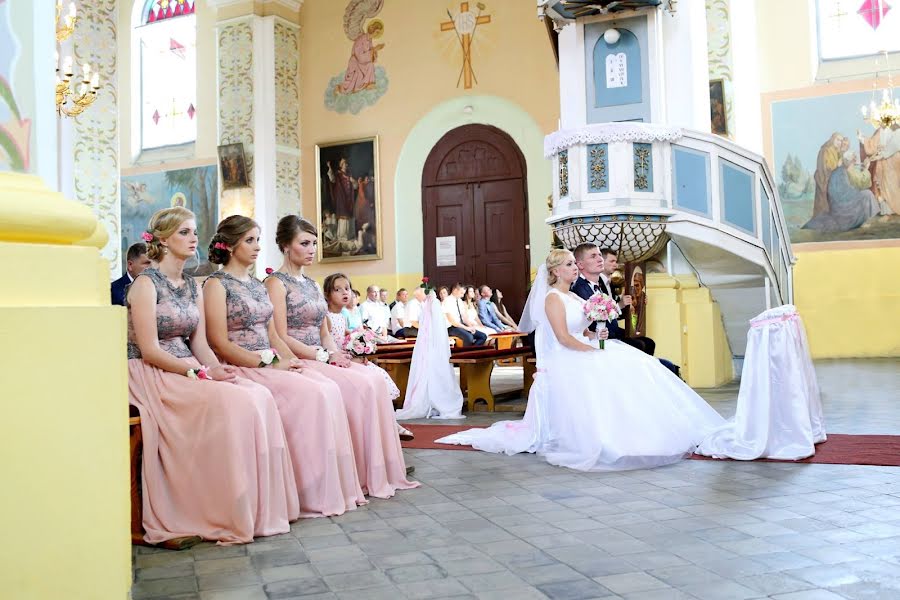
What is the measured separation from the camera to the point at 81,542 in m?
2.05

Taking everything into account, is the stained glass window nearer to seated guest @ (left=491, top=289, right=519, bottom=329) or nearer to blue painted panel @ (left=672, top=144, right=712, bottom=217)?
seated guest @ (left=491, top=289, right=519, bottom=329)

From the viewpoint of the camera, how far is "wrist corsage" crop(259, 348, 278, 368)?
14.3ft

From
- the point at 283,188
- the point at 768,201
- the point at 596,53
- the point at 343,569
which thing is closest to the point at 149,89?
the point at 283,188

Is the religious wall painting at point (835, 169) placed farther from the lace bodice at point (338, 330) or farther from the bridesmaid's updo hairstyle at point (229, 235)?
the bridesmaid's updo hairstyle at point (229, 235)

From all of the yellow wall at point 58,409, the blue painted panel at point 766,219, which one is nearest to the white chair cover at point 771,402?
the blue painted panel at point 766,219

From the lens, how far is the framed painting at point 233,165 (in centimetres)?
1616

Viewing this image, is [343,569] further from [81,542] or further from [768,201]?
[768,201]

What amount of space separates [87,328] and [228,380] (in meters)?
2.00

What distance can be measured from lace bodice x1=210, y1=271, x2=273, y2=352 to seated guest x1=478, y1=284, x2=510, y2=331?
9633 millimetres

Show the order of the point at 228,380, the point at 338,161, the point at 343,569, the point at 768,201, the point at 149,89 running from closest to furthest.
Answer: the point at 343,569
the point at 228,380
the point at 768,201
the point at 338,161
the point at 149,89

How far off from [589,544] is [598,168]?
18.6ft

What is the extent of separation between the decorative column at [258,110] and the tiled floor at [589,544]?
12.0m

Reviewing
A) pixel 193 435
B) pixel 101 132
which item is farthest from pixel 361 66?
pixel 193 435

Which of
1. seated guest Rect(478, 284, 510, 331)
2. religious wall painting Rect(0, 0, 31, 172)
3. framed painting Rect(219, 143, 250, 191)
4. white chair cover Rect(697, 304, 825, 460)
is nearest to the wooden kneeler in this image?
religious wall painting Rect(0, 0, 31, 172)
